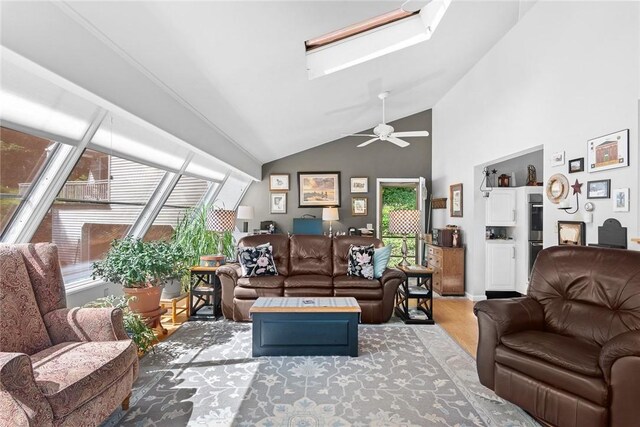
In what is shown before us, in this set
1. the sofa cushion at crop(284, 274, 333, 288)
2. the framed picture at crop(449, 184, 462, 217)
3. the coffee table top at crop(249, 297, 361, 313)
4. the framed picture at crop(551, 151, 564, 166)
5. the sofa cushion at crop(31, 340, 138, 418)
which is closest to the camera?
the sofa cushion at crop(31, 340, 138, 418)

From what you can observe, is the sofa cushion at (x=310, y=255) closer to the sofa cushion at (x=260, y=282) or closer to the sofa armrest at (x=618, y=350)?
the sofa cushion at (x=260, y=282)

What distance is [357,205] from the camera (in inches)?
279

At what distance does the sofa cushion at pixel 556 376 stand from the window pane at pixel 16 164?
3796 millimetres

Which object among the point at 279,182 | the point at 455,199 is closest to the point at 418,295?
the point at 455,199

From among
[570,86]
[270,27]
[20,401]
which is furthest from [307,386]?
[570,86]

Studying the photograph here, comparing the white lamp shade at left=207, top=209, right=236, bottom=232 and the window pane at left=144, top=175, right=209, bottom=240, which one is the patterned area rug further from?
the window pane at left=144, top=175, right=209, bottom=240

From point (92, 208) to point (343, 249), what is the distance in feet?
9.90

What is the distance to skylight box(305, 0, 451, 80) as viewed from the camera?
3211 mm

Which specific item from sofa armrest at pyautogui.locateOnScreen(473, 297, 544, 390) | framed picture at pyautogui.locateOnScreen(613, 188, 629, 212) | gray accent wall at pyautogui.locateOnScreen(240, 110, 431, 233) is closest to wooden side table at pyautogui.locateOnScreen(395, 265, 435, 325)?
sofa armrest at pyautogui.locateOnScreen(473, 297, 544, 390)

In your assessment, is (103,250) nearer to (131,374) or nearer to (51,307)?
(51,307)

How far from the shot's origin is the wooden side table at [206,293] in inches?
161

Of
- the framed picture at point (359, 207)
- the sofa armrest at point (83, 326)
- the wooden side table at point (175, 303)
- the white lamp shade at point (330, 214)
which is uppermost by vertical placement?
the framed picture at point (359, 207)

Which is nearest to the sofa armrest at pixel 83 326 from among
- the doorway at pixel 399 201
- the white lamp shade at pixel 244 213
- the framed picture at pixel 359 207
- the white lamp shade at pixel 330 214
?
the white lamp shade at pixel 244 213

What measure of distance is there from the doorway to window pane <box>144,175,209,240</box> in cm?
370
